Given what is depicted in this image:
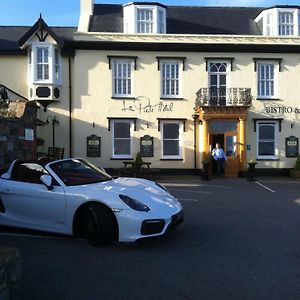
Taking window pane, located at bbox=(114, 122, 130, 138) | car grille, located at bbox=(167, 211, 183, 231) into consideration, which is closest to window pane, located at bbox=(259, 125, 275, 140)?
window pane, located at bbox=(114, 122, 130, 138)

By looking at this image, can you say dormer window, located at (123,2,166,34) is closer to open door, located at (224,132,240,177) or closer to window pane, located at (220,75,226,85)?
window pane, located at (220,75,226,85)

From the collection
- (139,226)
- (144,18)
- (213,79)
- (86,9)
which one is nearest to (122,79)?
(144,18)

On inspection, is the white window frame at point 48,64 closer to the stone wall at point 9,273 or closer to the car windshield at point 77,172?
the car windshield at point 77,172

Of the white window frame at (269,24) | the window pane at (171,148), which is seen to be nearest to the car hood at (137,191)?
the window pane at (171,148)

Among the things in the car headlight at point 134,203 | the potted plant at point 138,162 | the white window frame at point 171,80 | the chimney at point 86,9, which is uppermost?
the chimney at point 86,9

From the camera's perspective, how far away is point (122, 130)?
74.3 ft

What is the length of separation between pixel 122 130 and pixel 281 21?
10.3m

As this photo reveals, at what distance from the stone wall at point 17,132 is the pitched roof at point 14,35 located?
1039 centimetres

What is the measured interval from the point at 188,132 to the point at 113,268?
56.7 feet

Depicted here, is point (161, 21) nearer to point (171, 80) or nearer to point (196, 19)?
point (196, 19)

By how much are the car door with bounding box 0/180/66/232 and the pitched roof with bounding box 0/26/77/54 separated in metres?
16.6

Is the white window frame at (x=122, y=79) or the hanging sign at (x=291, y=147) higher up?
the white window frame at (x=122, y=79)

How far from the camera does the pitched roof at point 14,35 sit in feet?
74.5

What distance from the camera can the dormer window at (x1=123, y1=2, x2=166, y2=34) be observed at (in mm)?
23375
